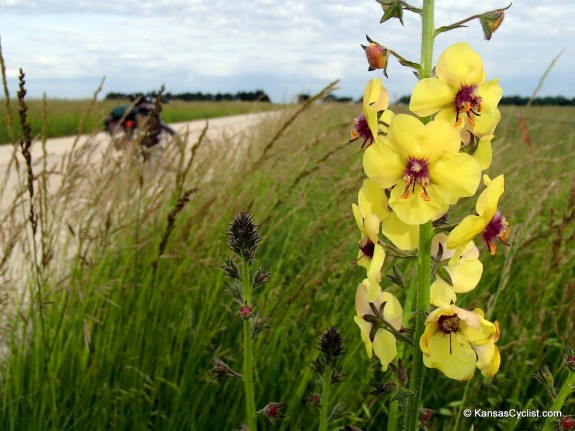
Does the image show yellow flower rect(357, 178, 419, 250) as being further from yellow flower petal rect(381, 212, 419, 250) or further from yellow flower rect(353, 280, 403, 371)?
yellow flower rect(353, 280, 403, 371)

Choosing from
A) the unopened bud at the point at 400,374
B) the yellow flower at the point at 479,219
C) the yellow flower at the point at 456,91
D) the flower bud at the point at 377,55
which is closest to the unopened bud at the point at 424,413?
the unopened bud at the point at 400,374

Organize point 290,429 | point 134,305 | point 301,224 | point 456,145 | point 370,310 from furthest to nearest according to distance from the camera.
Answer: point 301,224, point 134,305, point 290,429, point 370,310, point 456,145

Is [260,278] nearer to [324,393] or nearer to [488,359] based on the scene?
[324,393]

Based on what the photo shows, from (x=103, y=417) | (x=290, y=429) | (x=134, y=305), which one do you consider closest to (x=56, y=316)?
(x=134, y=305)

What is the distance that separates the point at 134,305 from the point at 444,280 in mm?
2095

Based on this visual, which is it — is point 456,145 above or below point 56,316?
above

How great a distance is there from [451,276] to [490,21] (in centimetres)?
57

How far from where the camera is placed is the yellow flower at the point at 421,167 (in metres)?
1.27

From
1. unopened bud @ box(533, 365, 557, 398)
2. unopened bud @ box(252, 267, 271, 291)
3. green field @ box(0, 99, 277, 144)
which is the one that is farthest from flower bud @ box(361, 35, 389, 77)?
green field @ box(0, 99, 277, 144)

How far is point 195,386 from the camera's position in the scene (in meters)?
2.78

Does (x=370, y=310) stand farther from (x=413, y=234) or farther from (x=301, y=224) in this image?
(x=301, y=224)

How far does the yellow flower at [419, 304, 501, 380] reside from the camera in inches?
50.8

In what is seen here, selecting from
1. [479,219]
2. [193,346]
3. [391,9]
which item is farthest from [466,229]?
[193,346]

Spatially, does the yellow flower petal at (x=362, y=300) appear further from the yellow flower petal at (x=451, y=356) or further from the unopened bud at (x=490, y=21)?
the unopened bud at (x=490, y=21)
